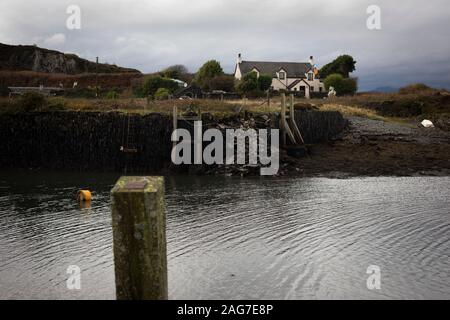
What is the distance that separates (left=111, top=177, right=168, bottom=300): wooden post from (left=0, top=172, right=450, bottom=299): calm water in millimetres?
3878

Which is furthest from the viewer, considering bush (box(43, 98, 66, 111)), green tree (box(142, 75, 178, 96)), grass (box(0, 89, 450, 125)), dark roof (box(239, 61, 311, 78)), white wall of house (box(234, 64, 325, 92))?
dark roof (box(239, 61, 311, 78))

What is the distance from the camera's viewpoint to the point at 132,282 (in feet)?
23.6

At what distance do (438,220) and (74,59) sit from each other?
89370mm

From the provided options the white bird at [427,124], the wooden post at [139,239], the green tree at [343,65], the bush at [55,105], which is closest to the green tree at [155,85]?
the bush at [55,105]

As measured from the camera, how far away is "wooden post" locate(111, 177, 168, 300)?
6.98 m

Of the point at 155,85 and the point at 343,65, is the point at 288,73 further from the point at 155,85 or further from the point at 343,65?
the point at 155,85

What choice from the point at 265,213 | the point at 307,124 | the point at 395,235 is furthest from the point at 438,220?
the point at 307,124

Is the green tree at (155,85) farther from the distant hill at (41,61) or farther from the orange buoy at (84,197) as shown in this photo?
the orange buoy at (84,197)

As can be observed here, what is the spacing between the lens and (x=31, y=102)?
3834 cm

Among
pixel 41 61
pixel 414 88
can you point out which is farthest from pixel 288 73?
pixel 41 61

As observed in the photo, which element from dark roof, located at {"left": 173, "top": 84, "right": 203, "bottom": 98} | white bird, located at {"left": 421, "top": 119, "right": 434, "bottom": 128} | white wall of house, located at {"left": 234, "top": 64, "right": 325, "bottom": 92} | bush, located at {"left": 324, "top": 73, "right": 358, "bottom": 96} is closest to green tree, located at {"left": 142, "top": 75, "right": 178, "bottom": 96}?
dark roof, located at {"left": 173, "top": 84, "right": 203, "bottom": 98}

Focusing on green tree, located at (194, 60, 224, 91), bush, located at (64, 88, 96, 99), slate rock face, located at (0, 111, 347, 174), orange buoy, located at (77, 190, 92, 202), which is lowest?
orange buoy, located at (77, 190, 92, 202)

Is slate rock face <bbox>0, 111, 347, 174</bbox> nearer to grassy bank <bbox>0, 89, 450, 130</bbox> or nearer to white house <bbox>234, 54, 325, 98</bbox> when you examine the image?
grassy bank <bbox>0, 89, 450, 130</bbox>
